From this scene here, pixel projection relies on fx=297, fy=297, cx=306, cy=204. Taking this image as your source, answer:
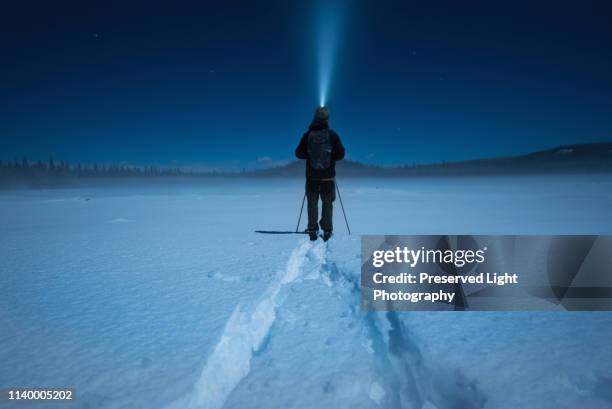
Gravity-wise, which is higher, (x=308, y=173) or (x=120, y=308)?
(x=308, y=173)

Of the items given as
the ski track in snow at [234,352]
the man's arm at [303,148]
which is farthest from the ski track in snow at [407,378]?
the man's arm at [303,148]

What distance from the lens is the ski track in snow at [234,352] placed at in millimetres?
1878

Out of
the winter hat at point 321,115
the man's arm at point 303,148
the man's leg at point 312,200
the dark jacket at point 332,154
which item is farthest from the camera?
the man's leg at point 312,200

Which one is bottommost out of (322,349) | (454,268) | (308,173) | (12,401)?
(12,401)

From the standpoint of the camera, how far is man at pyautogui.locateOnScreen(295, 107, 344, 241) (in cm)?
561

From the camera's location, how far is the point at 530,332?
2.50 metres

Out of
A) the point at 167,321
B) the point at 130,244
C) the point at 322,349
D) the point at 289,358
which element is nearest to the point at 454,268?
the point at 322,349

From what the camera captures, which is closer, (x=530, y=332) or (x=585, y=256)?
(x=530, y=332)

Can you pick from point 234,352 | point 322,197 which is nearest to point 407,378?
point 234,352

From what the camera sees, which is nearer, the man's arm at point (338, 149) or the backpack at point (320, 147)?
the backpack at point (320, 147)

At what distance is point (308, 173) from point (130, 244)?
3.77 m

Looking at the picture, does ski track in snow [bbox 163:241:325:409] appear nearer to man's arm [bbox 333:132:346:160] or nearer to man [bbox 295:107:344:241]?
man [bbox 295:107:344:241]

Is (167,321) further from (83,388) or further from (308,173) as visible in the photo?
(308,173)

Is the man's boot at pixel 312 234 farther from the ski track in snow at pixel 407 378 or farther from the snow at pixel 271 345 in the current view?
the ski track in snow at pixel 407 378
